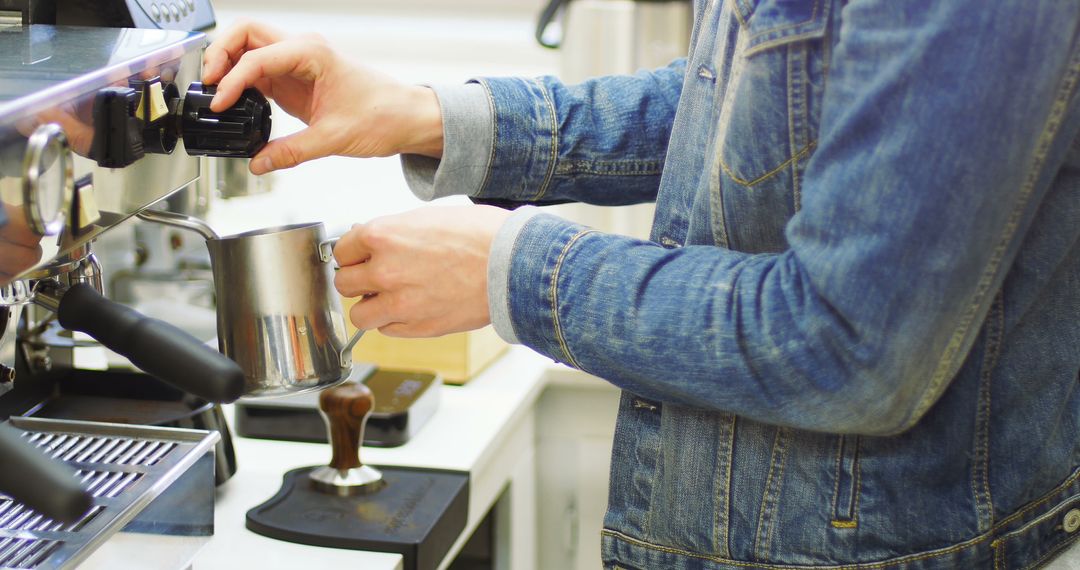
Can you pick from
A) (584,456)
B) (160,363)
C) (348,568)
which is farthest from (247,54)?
(584,456)

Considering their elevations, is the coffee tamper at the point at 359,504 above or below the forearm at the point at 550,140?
below

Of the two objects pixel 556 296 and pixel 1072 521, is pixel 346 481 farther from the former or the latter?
pixel 1072 521

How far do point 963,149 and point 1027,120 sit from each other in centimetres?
3

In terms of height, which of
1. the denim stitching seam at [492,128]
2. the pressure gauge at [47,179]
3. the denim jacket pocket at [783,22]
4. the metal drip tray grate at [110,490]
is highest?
the denim jacket pocket at [783,22]

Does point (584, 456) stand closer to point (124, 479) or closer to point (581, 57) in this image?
point (581, 57)

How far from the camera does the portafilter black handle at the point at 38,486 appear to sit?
440 mm

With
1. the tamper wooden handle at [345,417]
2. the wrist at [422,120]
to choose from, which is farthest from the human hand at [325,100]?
the tamper wooden handle at [345,417]

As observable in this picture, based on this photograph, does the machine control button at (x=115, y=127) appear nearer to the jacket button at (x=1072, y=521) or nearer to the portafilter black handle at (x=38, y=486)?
the portafilter black handle at (x=38, y=486)

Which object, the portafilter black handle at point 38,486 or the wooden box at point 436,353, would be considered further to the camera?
the wooden box at point 436,353

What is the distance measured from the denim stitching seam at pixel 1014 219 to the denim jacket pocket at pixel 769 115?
11cm

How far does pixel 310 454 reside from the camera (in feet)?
3.41

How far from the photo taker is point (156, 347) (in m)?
0.56

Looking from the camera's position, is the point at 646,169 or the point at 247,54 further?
the point at 646,169

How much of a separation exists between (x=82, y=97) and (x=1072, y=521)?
619mm
